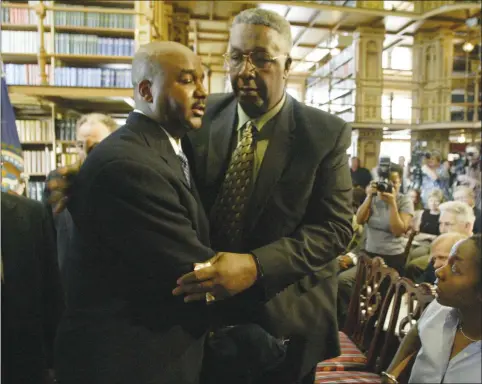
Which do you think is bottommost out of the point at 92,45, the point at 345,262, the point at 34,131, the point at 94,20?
the point at 345,262

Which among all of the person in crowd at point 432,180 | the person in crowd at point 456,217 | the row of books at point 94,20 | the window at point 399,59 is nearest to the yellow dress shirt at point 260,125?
the person in crowd at point 456,217

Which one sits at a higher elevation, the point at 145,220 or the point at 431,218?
the point at 145,220

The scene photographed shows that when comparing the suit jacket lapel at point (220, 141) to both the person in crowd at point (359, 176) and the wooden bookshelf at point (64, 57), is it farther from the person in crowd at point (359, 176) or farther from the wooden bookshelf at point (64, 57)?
the person in crowd at point (359, 176)

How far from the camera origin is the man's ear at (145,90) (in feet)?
3.13

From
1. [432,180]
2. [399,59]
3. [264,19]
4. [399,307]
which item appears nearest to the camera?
[264,19]

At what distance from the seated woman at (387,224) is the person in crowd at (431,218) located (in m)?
0.09

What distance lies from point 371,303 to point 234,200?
1.30 m

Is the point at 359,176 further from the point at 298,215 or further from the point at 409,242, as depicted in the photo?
the point at 298,215

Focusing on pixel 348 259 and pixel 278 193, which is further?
pixel 348 259

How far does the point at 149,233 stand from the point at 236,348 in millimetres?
404

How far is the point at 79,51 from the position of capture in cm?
464

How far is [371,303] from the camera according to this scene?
6.64ft

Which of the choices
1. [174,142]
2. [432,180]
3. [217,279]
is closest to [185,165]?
[174,142]

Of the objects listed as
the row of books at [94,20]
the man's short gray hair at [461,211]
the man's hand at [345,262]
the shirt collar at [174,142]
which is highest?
the row of books at [94,20]
